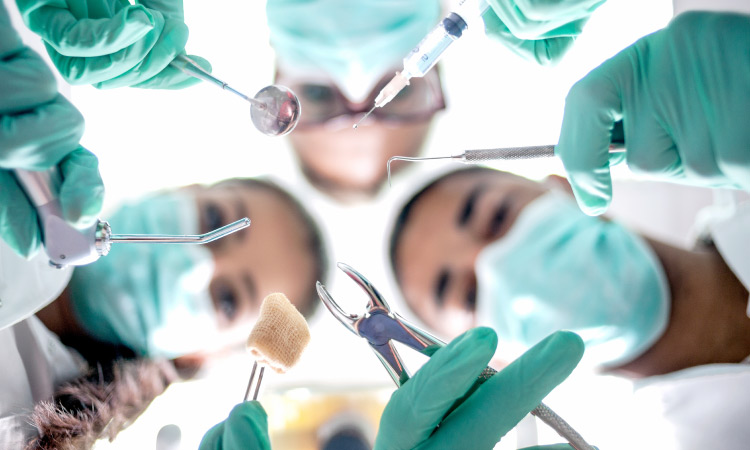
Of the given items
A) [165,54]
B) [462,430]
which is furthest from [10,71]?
[462,430]

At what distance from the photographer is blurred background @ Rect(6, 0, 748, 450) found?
1.15 m

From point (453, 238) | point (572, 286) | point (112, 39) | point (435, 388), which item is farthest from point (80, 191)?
point (572, 286)

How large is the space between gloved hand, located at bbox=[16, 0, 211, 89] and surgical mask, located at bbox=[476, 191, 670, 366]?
0.79 m

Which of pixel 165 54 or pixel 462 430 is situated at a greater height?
pixel 165 54

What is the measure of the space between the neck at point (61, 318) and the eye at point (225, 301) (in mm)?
331

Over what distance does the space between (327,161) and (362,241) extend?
235 millimetres

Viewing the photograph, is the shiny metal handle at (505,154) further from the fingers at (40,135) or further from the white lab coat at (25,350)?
the white lab coat at (25,350)

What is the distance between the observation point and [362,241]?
1210 mm

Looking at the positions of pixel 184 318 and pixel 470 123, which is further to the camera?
pixel 470 123

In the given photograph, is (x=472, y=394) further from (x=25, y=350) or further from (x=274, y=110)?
(x=25, y=350)

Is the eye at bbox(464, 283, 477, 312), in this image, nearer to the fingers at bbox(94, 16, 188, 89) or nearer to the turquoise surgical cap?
the turquoise surgical cap

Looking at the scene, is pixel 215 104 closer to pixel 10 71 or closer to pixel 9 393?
pixel 10 71

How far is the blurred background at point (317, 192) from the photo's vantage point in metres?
1.15

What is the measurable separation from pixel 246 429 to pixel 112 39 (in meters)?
0.60
